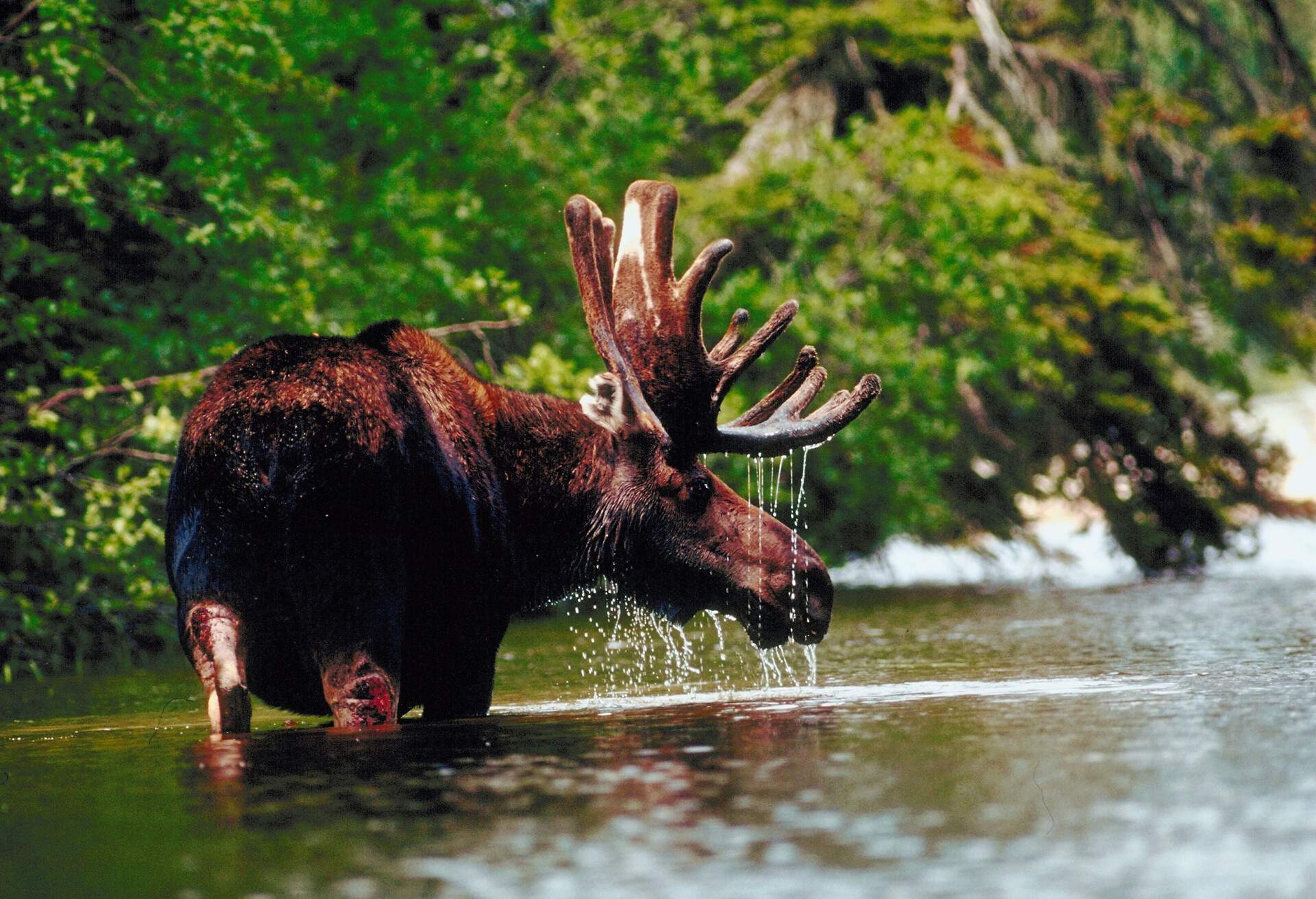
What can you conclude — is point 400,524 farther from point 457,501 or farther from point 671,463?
point 671,463

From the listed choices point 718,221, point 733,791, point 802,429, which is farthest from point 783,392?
point 718,221

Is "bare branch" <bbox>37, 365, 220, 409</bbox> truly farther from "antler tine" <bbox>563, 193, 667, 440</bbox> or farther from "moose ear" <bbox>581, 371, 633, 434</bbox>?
"moose ear" <bbox>581, 371, 633, 434</bbox>

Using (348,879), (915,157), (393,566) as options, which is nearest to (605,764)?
(393,566)

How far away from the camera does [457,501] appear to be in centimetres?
877

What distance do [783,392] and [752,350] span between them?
77 cm

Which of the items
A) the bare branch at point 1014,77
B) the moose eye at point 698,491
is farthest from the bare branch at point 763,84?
the moose eye at point 698,491

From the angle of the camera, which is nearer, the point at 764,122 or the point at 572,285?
the point at 572,285

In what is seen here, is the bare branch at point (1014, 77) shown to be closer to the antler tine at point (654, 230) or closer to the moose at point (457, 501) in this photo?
the moose at point (457, 501)

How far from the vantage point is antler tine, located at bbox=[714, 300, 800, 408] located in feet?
32.2

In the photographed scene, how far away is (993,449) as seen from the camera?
2569 cm

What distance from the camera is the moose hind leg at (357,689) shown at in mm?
8055

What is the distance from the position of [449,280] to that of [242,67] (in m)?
3.72

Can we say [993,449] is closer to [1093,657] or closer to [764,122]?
[764,122]

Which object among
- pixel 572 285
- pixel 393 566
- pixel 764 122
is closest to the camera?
pixel 393 566
